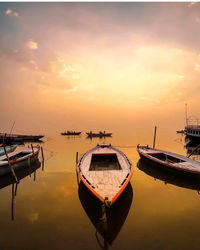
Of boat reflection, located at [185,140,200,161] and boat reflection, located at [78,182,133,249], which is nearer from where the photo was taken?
boat reflection, located at [78,182,133,249]

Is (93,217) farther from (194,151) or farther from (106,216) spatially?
(194,151)

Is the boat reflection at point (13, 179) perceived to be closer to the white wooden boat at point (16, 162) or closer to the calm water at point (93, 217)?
the calm water at point (93, 217)

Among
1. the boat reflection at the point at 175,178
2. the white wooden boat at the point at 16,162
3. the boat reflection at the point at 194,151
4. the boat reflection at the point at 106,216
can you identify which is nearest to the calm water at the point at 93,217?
the boat reflection at the point at 106,216

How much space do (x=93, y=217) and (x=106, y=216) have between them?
103cm

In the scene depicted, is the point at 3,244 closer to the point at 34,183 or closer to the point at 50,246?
the point at 50,246

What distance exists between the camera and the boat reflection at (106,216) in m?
7.03

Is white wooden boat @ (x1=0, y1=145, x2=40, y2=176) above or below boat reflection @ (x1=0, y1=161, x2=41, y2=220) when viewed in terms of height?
above

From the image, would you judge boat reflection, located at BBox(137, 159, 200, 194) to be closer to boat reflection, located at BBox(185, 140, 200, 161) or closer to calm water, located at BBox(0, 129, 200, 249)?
calm water, located at BBox(0, 129, 200, 249)

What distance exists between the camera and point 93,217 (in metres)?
8.69

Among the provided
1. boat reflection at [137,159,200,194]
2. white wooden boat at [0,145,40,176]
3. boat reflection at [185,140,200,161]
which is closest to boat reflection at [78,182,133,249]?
boat reflection at [137,159,200,194]

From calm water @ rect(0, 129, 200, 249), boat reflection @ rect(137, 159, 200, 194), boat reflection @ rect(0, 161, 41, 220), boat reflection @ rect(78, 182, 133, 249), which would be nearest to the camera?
calm water @ rect(0, 129, 200, 249)

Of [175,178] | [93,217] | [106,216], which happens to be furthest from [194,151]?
[93,217]

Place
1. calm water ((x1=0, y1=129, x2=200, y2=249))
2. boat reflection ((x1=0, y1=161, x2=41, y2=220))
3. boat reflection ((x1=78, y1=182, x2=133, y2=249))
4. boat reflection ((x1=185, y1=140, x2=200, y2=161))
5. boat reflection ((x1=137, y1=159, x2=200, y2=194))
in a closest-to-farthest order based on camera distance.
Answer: calm water ((x1=0, y1=129, x2=200, y2=249)), boat reflection ((x1=78, y1=182, x2=133, y2=249)), boat reflection ((x1=0, y1=161, x2=41, y2=220)), boat reflection ((x1=137, y1=159, x2=200, y2=194)), boat reflection ((x1=185, y1=140, x2=200, y2=161))

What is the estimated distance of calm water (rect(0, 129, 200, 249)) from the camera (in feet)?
22.4
